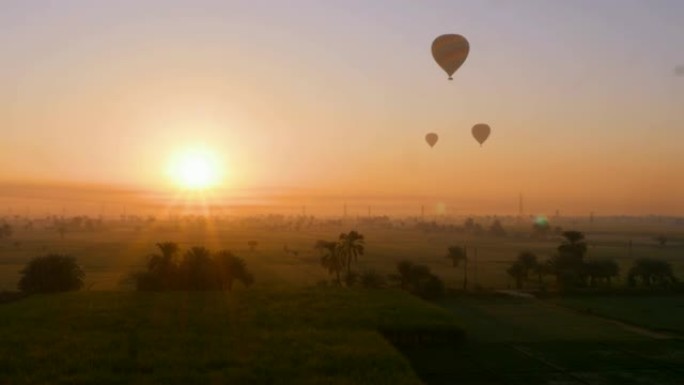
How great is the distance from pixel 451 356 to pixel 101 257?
83509 mm

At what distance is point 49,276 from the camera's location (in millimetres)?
50750

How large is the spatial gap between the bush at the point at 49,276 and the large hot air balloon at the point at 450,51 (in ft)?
113

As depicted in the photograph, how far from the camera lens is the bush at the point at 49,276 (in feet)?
165

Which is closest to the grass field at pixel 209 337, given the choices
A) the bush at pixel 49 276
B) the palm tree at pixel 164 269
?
the palm tree at pixel 164 269

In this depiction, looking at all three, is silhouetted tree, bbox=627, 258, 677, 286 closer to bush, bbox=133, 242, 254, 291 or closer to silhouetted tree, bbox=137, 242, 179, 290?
bush, bbox=133, 242, 254, 291

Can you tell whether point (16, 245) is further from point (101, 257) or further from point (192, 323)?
point (192, 323)

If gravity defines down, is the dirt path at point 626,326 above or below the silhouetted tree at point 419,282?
below

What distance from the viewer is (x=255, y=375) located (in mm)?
20922

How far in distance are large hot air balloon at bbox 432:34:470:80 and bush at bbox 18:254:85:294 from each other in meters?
34.4

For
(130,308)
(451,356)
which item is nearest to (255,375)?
(451,356)

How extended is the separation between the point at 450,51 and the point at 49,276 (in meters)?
36.5

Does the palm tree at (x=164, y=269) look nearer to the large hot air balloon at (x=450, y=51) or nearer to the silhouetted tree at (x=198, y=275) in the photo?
the silhouetted tree at (x=198, y=275)

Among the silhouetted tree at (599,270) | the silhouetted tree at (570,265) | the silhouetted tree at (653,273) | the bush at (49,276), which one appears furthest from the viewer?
the silhouetted tree at (599,270)

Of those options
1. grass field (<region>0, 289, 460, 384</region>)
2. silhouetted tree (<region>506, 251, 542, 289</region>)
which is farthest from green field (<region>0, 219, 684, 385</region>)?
silhouetted tree (<region>506, 251, 542, 289</region>)
